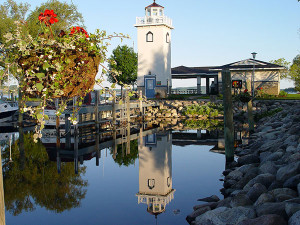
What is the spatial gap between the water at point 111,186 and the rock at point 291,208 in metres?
2.96

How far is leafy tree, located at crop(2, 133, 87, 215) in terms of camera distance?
947 cm

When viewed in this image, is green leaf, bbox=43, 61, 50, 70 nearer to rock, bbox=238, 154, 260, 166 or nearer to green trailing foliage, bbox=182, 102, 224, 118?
rock, bbox=238, 154, 260, 166

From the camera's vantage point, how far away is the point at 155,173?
13.1m

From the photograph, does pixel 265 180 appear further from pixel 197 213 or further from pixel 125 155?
pixel 125 155

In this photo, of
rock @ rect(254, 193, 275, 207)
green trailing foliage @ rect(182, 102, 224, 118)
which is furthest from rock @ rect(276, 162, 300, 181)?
green trailing foliage @ rect(182, 102, 224, 118)

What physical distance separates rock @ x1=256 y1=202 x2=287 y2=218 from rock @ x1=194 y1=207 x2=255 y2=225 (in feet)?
0.59

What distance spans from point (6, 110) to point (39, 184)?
62.8ft

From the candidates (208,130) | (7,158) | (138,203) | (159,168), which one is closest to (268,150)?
(159,168)

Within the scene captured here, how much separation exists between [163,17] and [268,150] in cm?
2869

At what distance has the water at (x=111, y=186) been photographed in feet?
28.6

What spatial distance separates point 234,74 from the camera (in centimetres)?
3956

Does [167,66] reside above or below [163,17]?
below

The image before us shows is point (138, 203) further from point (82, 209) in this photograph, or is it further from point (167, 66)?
point (167, 66)

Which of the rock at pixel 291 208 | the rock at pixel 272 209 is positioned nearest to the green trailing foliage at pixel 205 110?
the rock at pixel 272 209
